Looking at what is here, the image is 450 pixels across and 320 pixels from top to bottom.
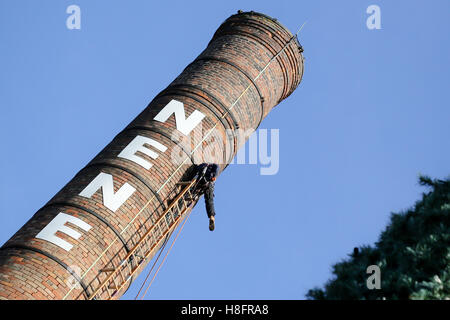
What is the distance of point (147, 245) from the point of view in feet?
31.7

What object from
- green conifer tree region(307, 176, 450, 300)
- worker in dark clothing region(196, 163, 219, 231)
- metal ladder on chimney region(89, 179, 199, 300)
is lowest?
green conifer tree region(307, 176, 450, 300)

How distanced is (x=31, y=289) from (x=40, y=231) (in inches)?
45.4

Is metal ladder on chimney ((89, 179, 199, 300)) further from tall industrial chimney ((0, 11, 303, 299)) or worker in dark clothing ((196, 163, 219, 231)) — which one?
worker in dark clothing ((196, 163, 219, 231))

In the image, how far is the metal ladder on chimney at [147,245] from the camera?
29.2 ft

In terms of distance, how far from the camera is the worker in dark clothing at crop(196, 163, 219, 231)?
33.8ft

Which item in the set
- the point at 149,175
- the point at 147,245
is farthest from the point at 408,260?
the point at 149,175

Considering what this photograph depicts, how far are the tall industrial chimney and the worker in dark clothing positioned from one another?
247 millimetres

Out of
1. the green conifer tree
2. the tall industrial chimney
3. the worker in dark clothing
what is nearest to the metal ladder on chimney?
the tall industrial chimney

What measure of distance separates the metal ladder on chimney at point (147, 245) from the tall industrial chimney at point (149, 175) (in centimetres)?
2

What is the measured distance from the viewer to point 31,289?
808cm

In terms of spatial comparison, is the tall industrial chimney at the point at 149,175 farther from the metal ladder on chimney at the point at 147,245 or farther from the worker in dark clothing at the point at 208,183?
the worker in dark clothing at the point at 208,183
